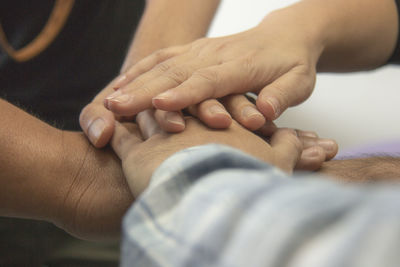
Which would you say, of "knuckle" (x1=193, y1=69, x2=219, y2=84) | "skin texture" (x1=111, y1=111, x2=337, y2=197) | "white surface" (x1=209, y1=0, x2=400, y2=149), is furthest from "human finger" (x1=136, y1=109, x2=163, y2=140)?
"white surface" (x1=209, y1=0, x2=400, y2=149)

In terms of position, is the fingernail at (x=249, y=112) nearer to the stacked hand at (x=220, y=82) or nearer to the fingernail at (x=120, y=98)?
the stacked hand at (x=220, y=82)

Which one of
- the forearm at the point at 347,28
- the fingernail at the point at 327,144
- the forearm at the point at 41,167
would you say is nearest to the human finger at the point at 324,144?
the fingernail at the point at 327,144

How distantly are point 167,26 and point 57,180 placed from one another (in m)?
0.50

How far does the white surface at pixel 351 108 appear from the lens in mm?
1512

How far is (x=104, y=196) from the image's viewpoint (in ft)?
2.13

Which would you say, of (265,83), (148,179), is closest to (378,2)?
(265,83)

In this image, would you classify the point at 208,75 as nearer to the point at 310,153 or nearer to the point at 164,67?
the point at 164,67

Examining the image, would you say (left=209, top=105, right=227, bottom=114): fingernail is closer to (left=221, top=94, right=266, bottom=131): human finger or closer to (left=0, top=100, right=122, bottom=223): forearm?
(left=221, top=94, right=266, bottom=131): human finger

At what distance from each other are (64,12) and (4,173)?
23.7 inches

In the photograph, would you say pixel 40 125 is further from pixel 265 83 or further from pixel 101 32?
pixel 101 32

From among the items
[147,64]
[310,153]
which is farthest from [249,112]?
[147,64]

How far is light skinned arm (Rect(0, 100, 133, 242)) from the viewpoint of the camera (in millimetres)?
613

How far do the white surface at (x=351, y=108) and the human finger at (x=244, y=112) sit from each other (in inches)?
32.7

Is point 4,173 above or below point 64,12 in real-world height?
below
